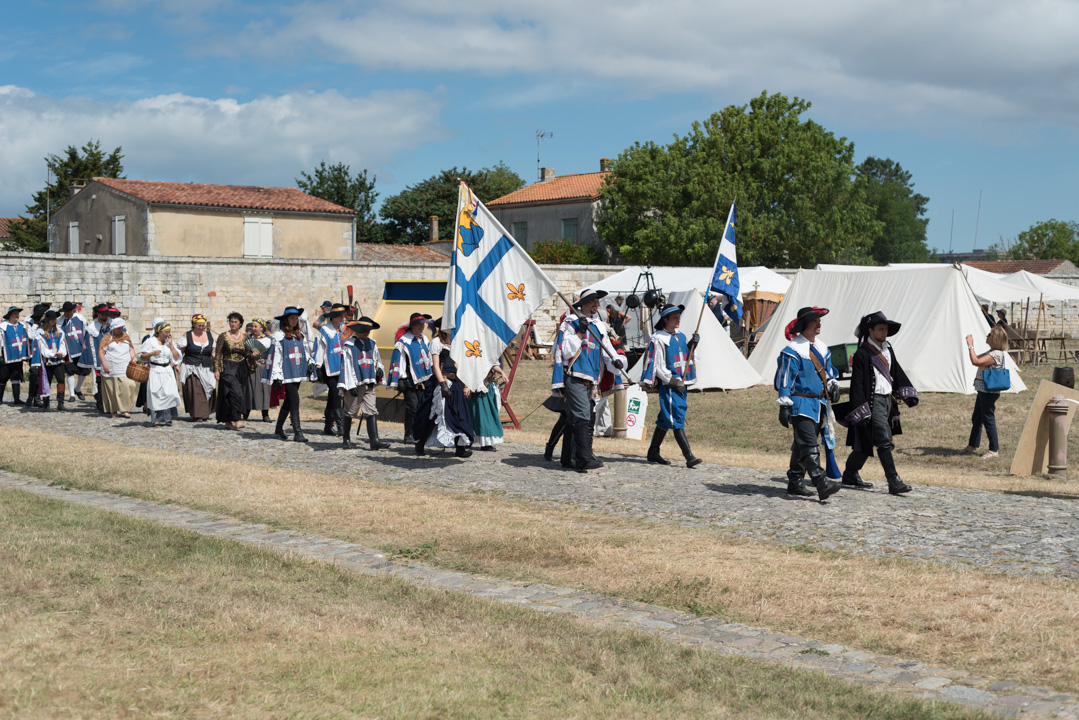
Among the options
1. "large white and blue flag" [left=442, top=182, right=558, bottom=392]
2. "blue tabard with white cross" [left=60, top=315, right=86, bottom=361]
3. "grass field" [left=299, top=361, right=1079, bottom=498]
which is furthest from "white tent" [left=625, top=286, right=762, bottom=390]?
"large white and blue flag" [left=442, top=182, right=558, bottom=392]

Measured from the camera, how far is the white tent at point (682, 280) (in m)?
32.4

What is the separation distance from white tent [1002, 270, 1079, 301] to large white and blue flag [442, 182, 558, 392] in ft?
69.4

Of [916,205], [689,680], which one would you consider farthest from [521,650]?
[916,205]

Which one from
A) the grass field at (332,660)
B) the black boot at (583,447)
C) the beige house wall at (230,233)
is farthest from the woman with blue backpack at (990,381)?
the beige house wall at (230,233)

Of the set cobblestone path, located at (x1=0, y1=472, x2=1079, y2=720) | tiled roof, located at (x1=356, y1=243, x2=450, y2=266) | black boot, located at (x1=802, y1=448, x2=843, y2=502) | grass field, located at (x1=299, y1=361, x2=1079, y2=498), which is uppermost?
tiled roof, located at (x1=356, y1=243, x2=450, y2=266)

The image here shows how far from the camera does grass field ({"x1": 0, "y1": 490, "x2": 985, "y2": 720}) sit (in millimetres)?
4223

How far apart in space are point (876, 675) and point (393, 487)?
6026 millimetres

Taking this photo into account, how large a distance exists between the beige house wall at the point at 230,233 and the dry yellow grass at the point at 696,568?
32293 mm

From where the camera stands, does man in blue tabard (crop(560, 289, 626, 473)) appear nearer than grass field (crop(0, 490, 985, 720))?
No

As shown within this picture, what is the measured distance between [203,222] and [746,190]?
24.7 meters

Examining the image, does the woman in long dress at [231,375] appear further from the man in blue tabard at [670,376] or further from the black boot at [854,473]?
the black boot at [854,473]

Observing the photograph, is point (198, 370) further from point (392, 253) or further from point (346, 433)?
point (392, 253)

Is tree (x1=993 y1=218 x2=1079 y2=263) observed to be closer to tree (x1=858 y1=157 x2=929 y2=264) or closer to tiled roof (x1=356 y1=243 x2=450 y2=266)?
tree (x1=858 y1=157 x2=929 y2=264)

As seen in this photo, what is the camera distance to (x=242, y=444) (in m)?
13.4
